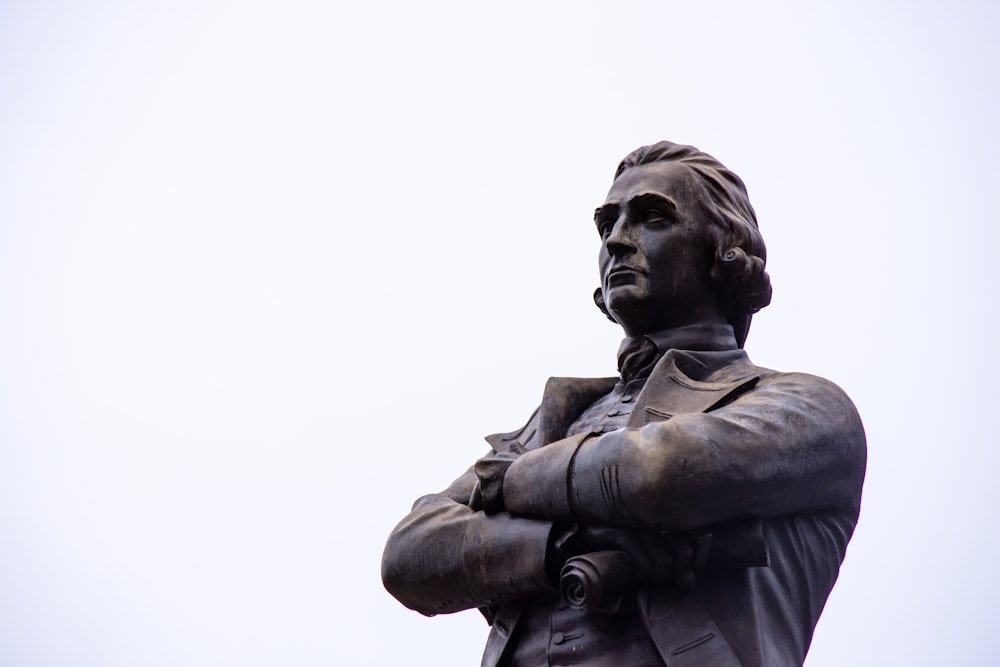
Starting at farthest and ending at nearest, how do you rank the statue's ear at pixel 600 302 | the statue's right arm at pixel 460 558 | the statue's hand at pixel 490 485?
1. the statue's ear at pixel 600 302
2. the statue's hand at pixel 490 485
3. the statue's right arm at pixel 460 558

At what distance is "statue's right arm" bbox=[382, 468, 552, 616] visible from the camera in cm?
586

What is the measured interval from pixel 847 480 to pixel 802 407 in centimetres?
42

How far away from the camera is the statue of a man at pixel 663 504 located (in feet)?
18.3

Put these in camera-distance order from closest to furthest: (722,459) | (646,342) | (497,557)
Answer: (722,459), (497,557), (646,342)

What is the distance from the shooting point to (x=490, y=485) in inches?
240

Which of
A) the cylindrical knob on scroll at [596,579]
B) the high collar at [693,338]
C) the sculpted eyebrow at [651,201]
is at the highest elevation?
the sculpted eyebrow at [651,201]

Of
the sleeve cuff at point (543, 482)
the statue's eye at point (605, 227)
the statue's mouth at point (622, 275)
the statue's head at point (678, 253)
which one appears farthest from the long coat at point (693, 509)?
the statue's eye at point (605, 227)

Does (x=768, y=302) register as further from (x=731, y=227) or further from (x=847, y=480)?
(x=847, y=480)

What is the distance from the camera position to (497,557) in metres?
5.94

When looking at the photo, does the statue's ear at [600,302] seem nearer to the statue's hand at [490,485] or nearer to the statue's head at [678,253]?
the statue's head at [678,253]

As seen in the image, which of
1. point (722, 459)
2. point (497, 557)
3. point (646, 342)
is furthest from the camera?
point (646, 342)

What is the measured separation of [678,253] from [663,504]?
1.80 m

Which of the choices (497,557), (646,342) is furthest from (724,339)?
(497,557)

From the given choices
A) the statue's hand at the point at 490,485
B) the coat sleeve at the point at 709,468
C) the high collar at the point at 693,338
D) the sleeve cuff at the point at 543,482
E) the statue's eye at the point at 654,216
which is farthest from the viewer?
the statue's eye at the point at 654,216
